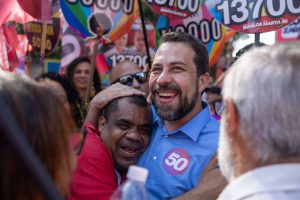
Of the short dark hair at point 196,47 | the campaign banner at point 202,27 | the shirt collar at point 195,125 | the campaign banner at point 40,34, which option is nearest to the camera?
the shirt collar at point 195,125

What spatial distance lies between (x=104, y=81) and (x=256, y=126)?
6060mm

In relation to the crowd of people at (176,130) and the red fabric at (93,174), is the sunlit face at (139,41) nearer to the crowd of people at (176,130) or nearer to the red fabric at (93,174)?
the crowd of people at (176,130)

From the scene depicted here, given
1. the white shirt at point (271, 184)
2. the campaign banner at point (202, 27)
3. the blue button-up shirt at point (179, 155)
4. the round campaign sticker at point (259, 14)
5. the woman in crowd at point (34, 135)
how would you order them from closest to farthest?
the woman in crowd at point (34, 135)
the white shirt at point (271, 184)
the blue button-up shirt at point (179, 155)
the round campaign sticker at point (259, 14)
the campaign banner at point (202, 27)

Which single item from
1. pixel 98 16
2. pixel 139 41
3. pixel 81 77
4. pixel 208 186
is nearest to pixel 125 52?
pixel 139 41

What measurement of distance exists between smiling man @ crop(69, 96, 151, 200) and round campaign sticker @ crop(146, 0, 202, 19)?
2.21m

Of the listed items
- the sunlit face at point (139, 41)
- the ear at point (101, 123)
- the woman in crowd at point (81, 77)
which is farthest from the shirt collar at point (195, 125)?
the sunlit face at point (139, 41)

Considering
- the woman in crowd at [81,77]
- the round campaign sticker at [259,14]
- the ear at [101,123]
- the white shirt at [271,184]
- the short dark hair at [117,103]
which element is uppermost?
the round campaign sticker at [259,14]

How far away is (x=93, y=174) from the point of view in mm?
2424

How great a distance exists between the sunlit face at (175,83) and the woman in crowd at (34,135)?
135 cm

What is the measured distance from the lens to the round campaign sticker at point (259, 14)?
366 cm

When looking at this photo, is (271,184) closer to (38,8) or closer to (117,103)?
(117,103)

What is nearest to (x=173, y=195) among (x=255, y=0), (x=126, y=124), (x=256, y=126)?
(x=126, y=124)

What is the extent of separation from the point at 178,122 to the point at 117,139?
1.25 ft

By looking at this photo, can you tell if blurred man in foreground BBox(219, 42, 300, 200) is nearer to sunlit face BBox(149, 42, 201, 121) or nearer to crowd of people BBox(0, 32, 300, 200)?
crowd of people BBox(0, 32, 300, 200)
